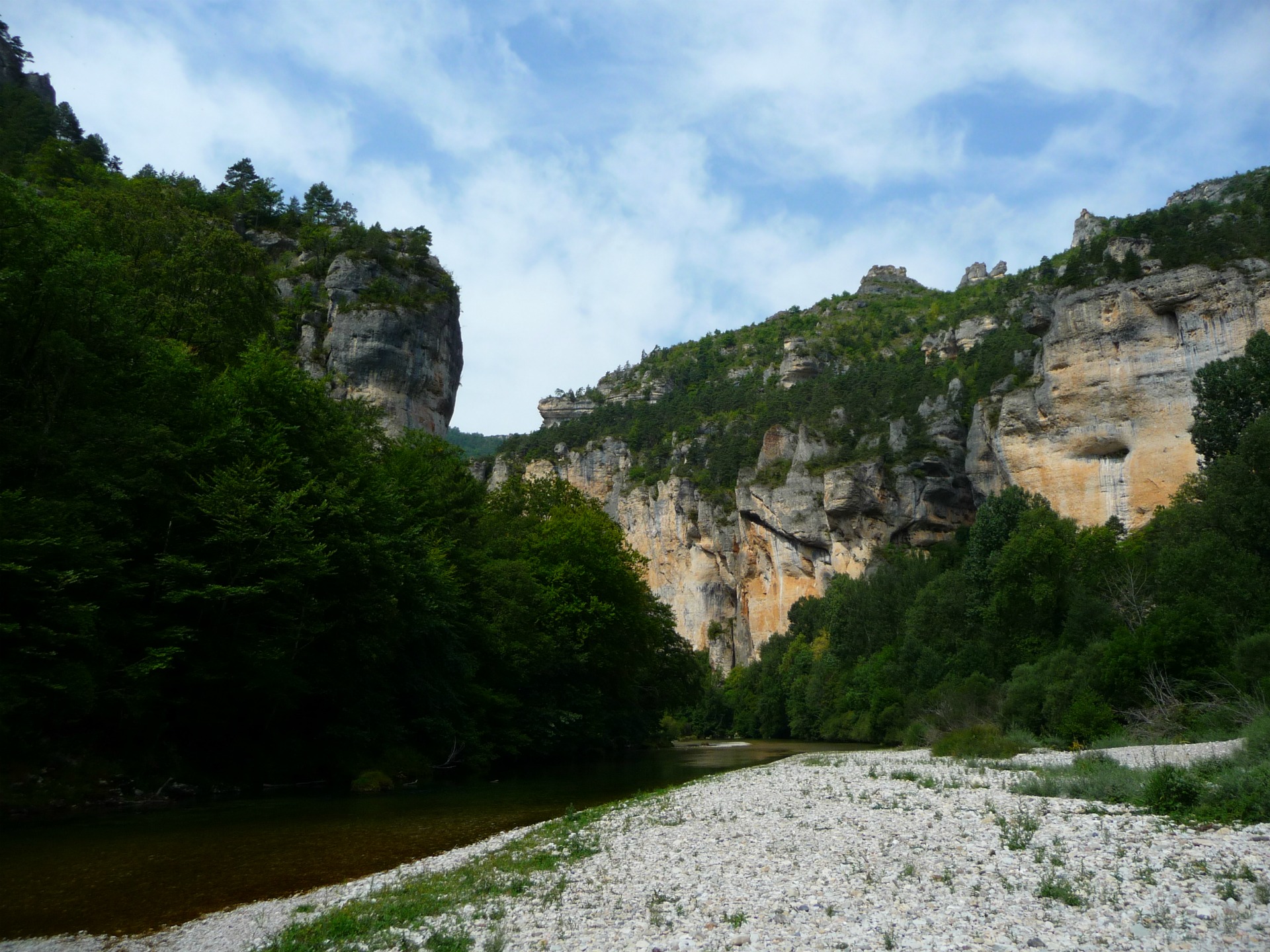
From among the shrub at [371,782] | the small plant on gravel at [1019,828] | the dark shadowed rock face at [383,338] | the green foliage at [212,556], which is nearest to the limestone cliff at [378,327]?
the dark shadowed rock face at [383,338]

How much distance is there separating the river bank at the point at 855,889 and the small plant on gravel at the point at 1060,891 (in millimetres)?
19

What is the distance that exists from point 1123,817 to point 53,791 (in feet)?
57.4

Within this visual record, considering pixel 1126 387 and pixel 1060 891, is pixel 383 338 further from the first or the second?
pixel 1126 387

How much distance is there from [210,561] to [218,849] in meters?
8.68

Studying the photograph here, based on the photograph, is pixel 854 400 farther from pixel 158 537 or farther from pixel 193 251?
pixel 158 537

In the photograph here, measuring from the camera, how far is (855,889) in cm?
762

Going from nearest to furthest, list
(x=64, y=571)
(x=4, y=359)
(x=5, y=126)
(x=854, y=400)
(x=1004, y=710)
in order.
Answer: (x=64, y=571) → (x=4, y=359) → (x=1004, y=710) → (x=5, y=126) → (x=854, y=400)

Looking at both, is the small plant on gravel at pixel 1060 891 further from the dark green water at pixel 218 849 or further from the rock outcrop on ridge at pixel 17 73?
the rock outcrop on ridge at pixel 17 73

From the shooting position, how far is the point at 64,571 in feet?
47.9

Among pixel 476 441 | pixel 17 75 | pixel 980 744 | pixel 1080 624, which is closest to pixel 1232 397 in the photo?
pixel 1080 624

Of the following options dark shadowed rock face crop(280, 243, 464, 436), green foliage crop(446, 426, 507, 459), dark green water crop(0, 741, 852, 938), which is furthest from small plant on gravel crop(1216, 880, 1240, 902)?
green foliage crop(446, 426, 507, 459)

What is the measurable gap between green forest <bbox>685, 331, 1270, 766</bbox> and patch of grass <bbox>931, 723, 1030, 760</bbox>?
0.38 metres

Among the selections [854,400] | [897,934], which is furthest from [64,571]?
[854,400]

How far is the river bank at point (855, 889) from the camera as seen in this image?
620 centimetres
